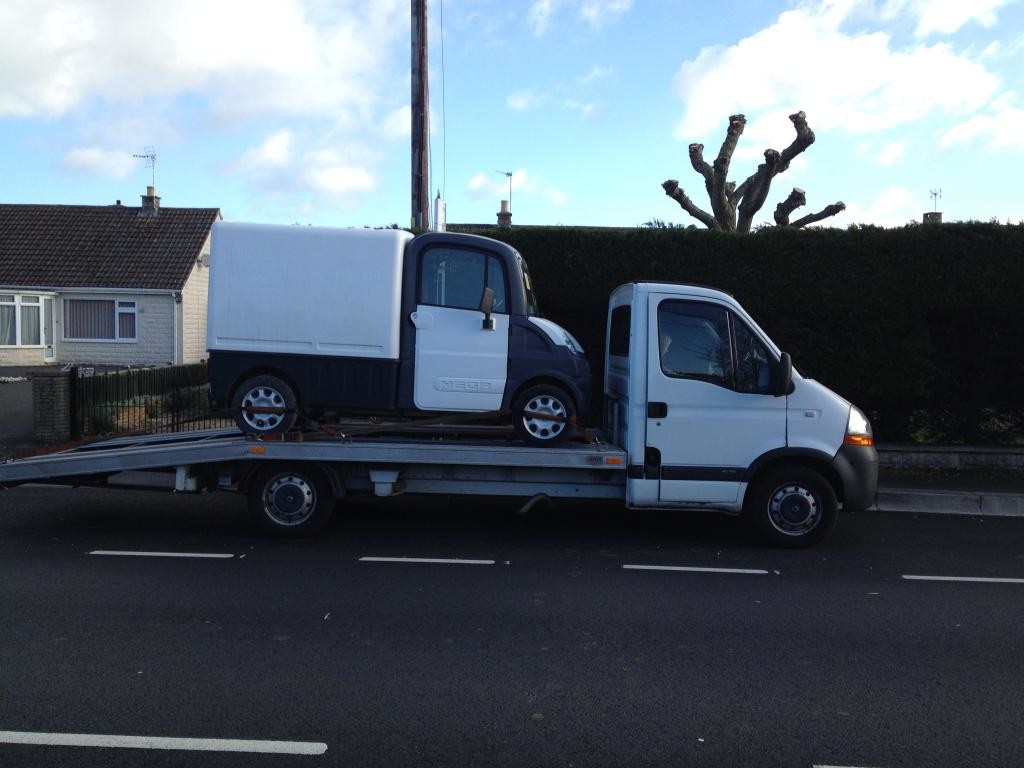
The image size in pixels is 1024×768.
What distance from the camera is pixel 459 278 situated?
8164mm

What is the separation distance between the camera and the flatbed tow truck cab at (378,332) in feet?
26.1

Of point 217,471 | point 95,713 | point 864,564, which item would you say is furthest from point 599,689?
point 217,471

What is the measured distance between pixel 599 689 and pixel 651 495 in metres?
3.25

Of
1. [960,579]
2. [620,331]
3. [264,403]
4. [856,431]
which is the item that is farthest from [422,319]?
[960,579]

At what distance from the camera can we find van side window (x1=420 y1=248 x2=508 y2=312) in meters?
8.13

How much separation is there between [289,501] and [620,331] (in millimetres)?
3473

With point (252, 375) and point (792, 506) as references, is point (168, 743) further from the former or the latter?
point (792, 506)

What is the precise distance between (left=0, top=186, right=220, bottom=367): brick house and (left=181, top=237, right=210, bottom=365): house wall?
3cm

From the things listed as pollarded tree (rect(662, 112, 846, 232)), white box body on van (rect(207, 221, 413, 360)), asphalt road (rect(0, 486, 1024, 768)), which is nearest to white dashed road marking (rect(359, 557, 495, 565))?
asphalt road (rect(0, 486, 1024, 768))

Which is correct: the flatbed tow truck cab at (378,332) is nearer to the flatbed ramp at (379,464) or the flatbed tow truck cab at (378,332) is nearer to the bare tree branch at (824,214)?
the flatbed ramp at (379,464)

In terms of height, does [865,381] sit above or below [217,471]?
above

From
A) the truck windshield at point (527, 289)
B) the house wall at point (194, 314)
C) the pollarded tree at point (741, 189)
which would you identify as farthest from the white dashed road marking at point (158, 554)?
the house wall at point (194, 314)

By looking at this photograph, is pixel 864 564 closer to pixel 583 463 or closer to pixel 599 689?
pixel 583 463

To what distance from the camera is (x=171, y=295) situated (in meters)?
27.0
